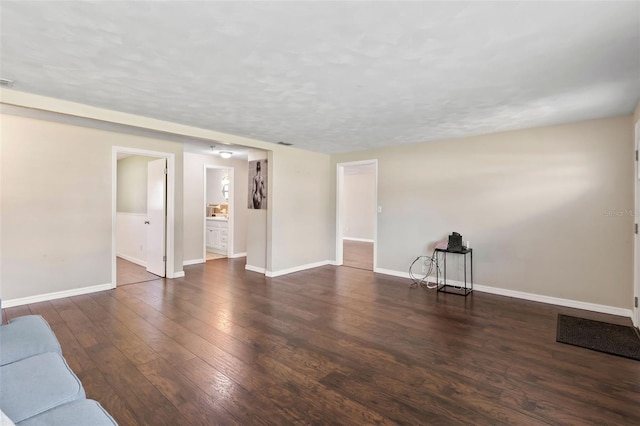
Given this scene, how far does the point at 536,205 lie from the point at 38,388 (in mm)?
5069

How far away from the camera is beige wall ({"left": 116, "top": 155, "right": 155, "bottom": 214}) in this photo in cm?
637

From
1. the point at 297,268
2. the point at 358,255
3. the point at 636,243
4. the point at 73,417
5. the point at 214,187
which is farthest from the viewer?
the point at 214,187

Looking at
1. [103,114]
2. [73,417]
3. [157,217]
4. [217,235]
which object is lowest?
[73,417]

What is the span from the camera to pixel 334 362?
249 centimetres

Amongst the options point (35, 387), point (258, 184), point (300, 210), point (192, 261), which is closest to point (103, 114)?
point (258, 184)

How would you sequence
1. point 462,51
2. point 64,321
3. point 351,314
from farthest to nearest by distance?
point 351,314
point 64,321
point 462,51

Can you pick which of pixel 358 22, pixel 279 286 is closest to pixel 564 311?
pixel 279 286

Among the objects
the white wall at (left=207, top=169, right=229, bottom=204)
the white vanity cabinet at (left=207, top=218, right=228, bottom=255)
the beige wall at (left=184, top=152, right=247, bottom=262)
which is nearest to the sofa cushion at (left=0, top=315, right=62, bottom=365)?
the beige wall at (left=184, top=152, right=247, bottom=262)

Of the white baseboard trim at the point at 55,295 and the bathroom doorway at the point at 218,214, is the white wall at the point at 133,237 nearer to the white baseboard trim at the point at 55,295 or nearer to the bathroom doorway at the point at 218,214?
the bathroom doorway at the point at 218,214

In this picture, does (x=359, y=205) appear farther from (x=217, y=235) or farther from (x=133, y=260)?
(x=133, y=260)

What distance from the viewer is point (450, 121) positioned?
3852mm

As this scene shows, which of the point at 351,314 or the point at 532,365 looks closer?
the point at 532,365

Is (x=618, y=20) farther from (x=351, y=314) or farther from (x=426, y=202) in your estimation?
(x=426, y=202)

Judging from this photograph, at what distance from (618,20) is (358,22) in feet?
4.87
